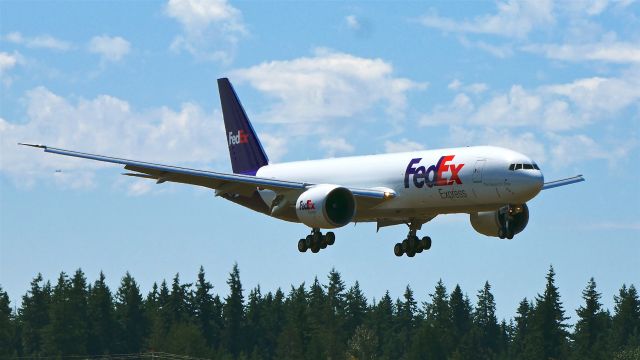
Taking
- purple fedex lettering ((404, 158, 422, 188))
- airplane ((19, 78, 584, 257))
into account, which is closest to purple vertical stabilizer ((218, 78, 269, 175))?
airplane ((19, 78, 584, 257))

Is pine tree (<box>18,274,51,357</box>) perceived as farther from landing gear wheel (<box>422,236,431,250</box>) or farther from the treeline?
landing gear wheel (<box>422,236,431,250</box>)

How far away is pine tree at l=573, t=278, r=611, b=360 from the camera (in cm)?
17625

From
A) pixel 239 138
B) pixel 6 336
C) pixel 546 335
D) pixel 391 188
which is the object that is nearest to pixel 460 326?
pixel 546 335

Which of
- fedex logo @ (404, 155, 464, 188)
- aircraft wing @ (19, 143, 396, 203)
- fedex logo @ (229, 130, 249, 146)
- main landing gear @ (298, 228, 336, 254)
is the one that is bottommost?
main landing gear @ (298, 228, 336, 254)

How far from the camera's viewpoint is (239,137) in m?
73.1

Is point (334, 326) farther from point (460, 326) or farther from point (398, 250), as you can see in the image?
point (398, 250)

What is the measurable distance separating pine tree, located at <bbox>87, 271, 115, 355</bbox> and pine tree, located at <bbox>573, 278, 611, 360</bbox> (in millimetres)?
63393

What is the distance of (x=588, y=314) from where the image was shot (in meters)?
184

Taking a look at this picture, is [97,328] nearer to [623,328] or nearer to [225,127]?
[623,328]

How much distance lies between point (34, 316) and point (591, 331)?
79.5m

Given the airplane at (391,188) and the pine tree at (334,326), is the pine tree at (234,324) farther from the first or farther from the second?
the airplane at (391,188)

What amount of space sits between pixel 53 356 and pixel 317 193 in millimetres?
116669

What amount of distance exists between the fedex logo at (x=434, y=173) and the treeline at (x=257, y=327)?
106690 mm

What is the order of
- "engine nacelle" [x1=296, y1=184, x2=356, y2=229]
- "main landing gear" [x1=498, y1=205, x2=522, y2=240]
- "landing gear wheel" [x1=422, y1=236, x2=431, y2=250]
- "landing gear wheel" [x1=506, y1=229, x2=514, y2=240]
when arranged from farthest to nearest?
1. "landing gear wheel" [x1=422, y1=236, x2=431, y2=250]
2. "engine nacelle" [x1=296, y1=184, x2=356, y2=229]
3. "landing gear wheel" [x1=506, y1=229, x2=514, y2=240]
4. "main landing gear" [x1=498, y1=205, x2=522, y2=240]
